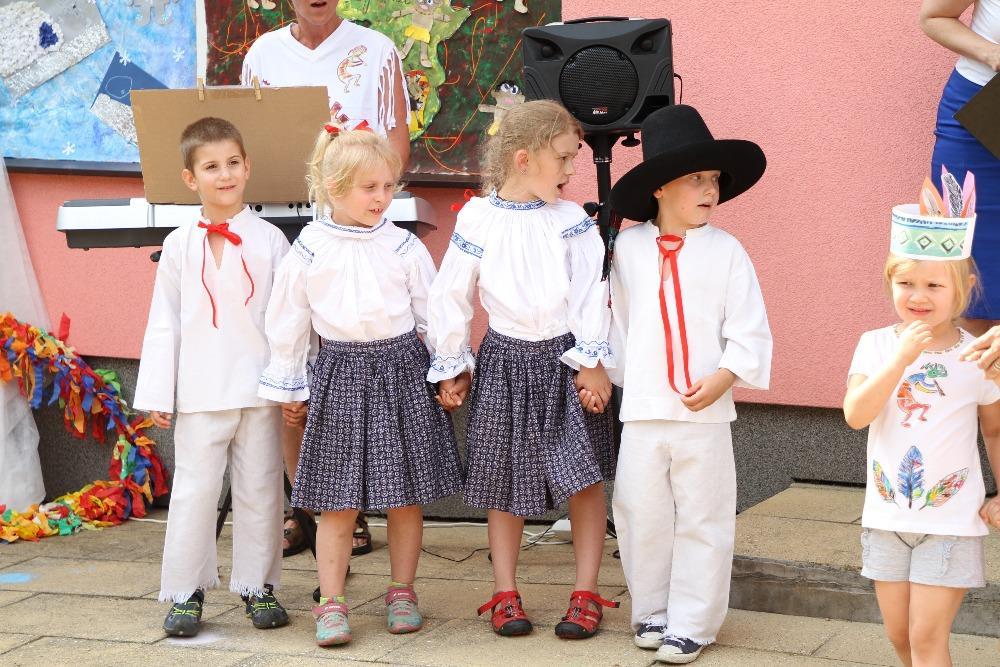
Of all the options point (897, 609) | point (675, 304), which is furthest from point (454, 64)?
point (897, 609)

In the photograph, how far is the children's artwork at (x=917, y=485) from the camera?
9.57 feet

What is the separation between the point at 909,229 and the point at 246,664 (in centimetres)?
208

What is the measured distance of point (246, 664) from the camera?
11.8 ft

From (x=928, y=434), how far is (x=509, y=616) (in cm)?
137

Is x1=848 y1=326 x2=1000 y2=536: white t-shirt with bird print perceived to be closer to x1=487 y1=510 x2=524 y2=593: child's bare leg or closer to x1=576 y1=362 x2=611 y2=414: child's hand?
x1=576 y1=362 x2=611 y2=414: child's hand

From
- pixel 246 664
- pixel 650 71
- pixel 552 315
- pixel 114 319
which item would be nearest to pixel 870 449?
pixel 552 315

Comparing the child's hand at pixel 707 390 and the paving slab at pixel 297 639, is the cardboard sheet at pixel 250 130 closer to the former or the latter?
the paving slab at pixel 297 639

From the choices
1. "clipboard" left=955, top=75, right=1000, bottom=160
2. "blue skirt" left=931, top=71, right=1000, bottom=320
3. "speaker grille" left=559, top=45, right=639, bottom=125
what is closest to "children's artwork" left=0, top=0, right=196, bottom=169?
"speaker grille" left=559, top=45, right=639, bottom=125

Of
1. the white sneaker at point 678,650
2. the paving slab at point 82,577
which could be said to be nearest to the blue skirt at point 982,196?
the white sneaker at point 678,650

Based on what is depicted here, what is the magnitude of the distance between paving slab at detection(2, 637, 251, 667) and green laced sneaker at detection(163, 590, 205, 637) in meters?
0.08

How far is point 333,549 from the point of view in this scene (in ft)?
12.6

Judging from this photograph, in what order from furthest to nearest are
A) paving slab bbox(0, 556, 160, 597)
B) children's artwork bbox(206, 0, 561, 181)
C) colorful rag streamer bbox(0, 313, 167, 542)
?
colorful rag streamer bbox(0, 313, 167, 542) < children's artwork bbox(206, 0, 561, 181) < paving slab bbox(0, 556, 160, 597)

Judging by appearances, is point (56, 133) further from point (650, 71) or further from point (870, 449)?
point (870, 449)

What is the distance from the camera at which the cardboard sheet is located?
406 cm
